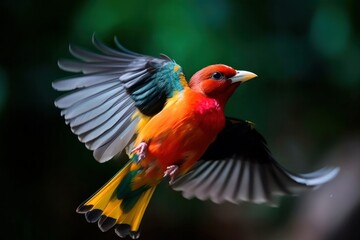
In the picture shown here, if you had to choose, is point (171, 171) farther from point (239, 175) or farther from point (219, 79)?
point (239, 175)

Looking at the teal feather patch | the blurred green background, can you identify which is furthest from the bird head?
the blurred green background

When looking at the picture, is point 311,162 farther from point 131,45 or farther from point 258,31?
point 131,45

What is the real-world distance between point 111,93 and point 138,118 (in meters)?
0.14

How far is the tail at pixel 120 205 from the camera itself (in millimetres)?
2328

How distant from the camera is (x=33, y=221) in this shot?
450 centimetres

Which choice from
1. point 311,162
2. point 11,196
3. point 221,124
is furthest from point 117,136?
point 311,162

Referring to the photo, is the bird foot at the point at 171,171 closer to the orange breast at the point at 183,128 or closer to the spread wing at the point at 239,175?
the orange breast at the point at 183,128

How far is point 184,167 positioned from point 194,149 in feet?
0.30

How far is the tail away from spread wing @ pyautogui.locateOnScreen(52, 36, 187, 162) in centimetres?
14

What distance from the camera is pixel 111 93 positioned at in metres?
2.35

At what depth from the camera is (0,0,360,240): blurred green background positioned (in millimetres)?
3676

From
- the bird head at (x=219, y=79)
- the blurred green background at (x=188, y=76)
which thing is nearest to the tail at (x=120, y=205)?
the bird head at (x=219, y=79)

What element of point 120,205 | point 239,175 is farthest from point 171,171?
point 239,175

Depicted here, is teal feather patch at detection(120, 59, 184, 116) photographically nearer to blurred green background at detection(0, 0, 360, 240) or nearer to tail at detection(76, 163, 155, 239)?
tail at detection(76, 163, 155, 239)
